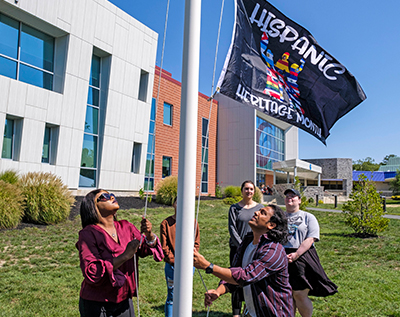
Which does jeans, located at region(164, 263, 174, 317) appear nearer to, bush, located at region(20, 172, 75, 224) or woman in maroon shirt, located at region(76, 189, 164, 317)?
woman in maroon shirt, located at region(76, 189, 164, 317)

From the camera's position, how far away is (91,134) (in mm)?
18234

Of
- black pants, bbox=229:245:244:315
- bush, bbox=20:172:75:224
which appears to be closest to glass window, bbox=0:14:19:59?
bush, bbox=20:172:75:224

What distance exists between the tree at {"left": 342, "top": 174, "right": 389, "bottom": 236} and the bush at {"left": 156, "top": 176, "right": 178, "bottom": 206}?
9.92 meters

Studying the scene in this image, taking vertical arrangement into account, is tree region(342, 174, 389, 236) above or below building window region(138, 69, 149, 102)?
below

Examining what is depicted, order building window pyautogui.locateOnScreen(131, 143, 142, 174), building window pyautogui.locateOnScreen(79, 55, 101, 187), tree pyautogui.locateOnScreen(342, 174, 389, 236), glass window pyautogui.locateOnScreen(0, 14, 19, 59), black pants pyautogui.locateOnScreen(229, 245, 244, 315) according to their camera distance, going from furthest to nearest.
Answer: building window pyautogui.locateOnScreen(131, 143, 142, 174)
building window pyautogui.locateOnScreen(79, 55, 101, 187)
glass window pyautogui.locateOnScreen(0, 14, 19, 59)
tree pyautogui.locateOnScreen(342, 174, 389, 236)
black pants pyautogui.locateOnScreen(229, 245, 244, 315)

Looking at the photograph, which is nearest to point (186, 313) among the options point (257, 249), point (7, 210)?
point (257, 249)

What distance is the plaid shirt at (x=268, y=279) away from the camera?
2482mm

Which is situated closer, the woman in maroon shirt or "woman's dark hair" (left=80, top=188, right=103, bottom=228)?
the woman in maroon shirt

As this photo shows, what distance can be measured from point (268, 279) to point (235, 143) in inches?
1224

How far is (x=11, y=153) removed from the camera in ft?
47.9

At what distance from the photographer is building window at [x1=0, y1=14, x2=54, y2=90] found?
14.3 meters

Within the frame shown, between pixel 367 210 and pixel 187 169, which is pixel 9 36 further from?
pixel 367 210

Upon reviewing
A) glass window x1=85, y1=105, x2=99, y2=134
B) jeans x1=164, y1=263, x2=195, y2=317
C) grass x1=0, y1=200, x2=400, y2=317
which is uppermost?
glass window x1=85, y1=105, x2=99, y2=134

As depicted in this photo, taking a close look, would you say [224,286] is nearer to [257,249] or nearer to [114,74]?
[257,249]
